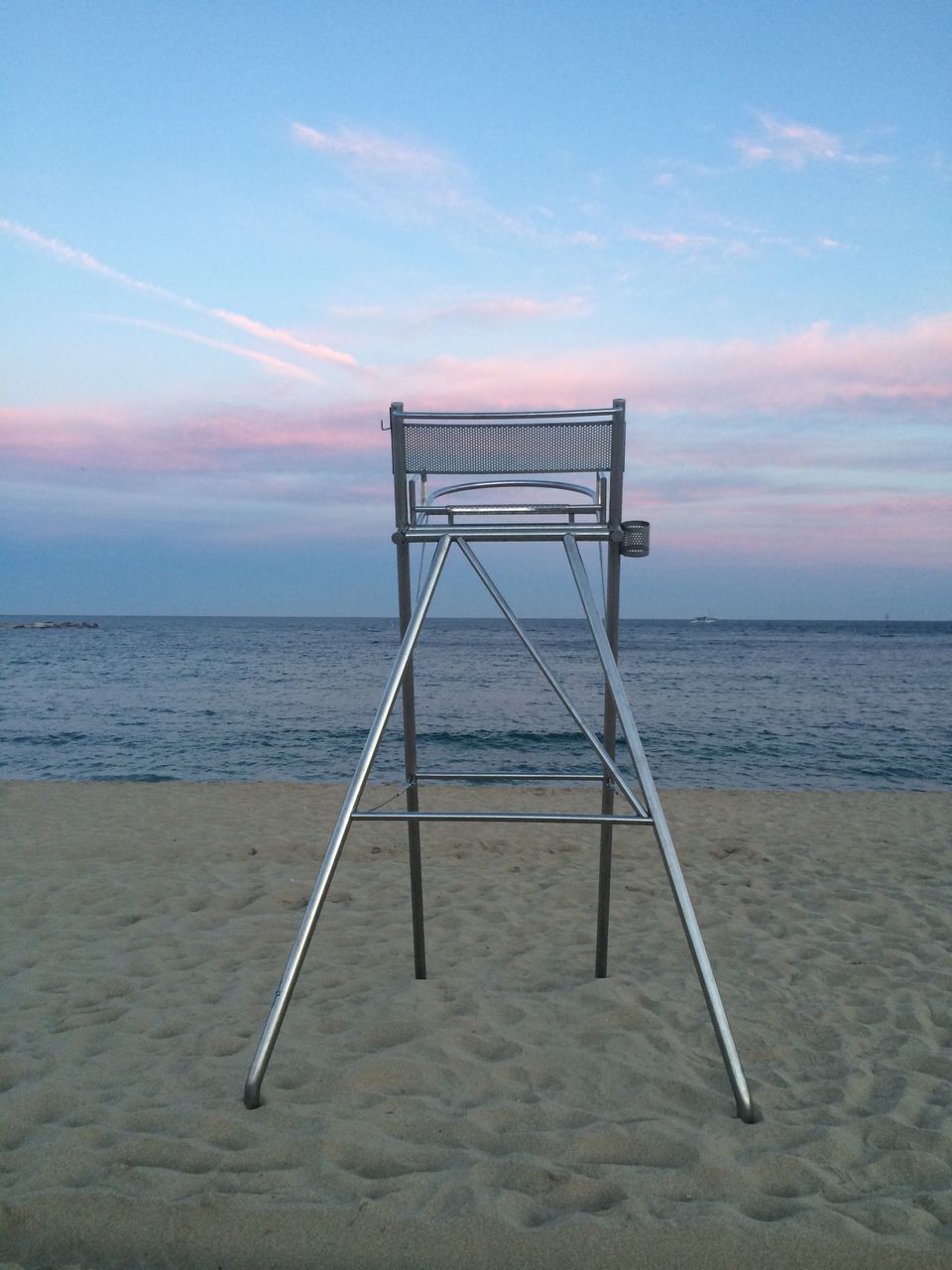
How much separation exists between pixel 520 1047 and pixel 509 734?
15.3 meters

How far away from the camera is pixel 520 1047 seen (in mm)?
3102

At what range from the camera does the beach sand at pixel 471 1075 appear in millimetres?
2053

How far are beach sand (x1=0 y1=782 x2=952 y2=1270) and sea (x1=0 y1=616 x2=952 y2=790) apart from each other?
110 inches

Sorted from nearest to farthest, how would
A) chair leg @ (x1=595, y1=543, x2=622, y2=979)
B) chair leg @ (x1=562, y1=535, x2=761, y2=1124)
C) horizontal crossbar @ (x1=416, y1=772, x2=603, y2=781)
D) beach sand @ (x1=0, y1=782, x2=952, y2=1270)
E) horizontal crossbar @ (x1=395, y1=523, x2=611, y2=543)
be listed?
beach sand @ (x1=0, y1=782, x2=952, y2=1270)
chair leg @ (x1=562, y1=535, x2=761, y2=1124)
horizontal crossbar @ (x1=395, y1=523, x2=611, y2=543)
chair leg @ (x1=595, y1=543, x2=622, y2=979)
horizontal crossbar @ (x1=416, y1=772, x2=603, y2=781)

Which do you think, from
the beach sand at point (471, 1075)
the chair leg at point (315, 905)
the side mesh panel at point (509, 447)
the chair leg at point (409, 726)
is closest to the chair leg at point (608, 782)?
the beach sand at point (471, 1075)

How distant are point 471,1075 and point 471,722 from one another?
1730cm

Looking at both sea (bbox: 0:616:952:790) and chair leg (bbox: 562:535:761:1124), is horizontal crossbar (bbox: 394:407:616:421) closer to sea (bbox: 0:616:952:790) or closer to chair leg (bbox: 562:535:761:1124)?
chair leg (bbox: 562:535:761:1124)

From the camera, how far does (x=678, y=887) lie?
2.21m

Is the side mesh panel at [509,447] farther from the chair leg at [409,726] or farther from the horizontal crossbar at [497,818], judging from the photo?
the horizontal crossbar at [497,818]

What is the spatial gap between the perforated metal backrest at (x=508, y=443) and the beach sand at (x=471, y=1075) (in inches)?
86.4

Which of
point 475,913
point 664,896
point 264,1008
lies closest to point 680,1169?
point 264,1008

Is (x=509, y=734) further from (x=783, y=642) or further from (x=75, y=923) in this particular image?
(x=783, y=642)

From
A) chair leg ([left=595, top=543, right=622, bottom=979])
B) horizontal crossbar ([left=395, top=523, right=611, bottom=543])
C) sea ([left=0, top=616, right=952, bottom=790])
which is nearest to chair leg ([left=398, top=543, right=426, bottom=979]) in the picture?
horizontal crossbar ([left=395, top=523, right=611, bottom=543])

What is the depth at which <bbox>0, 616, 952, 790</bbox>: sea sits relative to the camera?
13.9 m
